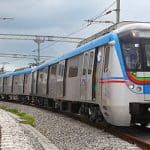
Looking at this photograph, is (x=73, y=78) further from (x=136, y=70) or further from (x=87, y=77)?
(x=136, y=70)

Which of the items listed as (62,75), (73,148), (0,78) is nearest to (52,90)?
(62,75)

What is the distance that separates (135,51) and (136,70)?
1.90ft

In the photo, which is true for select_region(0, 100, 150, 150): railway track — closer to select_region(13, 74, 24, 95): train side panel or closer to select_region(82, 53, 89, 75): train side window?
select_region(82, 53, 89, 75): train side window

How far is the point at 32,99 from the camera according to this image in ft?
140

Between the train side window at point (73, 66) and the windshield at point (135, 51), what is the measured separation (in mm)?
5633

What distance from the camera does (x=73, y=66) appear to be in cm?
2158

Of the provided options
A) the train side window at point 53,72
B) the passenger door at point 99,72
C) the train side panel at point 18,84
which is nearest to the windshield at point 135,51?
the passenger door at point 99,72

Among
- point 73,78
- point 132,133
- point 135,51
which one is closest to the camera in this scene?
point 135,51

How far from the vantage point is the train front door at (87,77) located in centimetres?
1750

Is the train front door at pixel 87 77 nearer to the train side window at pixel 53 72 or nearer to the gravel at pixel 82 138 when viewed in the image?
the gravel at pixel 82 138

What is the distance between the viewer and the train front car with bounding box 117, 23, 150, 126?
1448cm

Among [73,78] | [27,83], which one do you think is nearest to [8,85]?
[27,83]

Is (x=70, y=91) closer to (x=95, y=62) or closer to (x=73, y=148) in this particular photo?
(x=95, y=62)

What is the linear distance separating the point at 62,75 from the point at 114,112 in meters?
10.2
